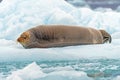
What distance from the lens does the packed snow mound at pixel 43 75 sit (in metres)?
1.68

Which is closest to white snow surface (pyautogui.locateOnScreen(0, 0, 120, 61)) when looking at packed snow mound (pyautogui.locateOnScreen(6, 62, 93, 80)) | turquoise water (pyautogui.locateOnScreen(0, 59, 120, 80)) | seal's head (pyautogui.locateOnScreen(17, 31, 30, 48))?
seal's head (pyautogui.locateOnScreen(17, 31, 30, 48))

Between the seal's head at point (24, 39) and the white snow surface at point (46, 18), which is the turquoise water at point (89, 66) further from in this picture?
the seal's head at point (24, 39)

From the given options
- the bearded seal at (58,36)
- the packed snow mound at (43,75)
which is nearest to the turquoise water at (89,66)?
the packed snow mound at (43,75)

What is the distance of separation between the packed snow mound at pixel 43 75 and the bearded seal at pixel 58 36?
1.03 m

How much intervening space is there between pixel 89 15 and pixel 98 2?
3.39 feet

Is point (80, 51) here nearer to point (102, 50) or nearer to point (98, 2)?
point (102, 50)

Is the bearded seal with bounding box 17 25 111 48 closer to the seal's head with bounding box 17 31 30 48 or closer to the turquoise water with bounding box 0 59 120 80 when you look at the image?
the seal's head with bounding box 17 31 30 48

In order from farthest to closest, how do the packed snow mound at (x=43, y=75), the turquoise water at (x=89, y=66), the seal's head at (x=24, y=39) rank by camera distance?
the seal's head at (x=24, y=39)
the turquoise water at (x=89, y=66)
the packed snow mound at (x=43, y=75)

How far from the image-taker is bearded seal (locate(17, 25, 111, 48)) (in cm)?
288

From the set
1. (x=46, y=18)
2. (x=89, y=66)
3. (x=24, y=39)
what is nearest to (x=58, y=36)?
(x=24, y=39)

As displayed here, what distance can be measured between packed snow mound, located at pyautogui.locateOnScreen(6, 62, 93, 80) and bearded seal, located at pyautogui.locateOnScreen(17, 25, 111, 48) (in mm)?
1028

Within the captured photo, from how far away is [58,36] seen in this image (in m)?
3.13

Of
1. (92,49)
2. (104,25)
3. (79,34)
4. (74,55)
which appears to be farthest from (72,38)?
(104,25)

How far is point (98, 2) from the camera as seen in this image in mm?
4203
